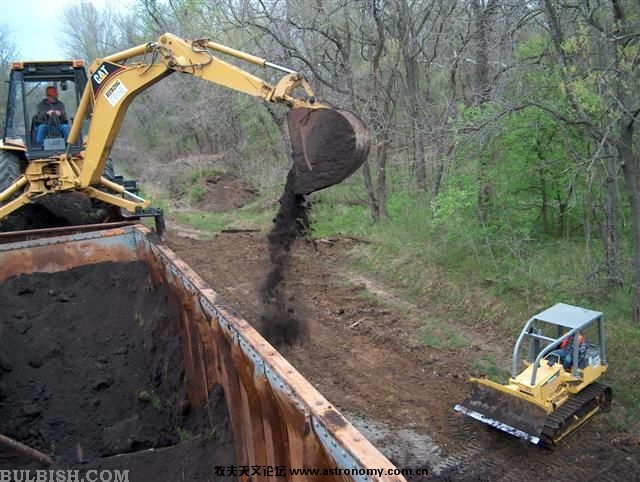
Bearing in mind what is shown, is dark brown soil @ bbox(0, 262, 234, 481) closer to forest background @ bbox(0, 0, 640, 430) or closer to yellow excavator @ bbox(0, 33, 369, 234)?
yellow excavator @ bbox(0, 33, 369, 234)

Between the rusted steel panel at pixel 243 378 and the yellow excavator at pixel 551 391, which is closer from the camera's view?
the rusted steel panel at pixel 243 378

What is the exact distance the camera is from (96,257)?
6020 mm

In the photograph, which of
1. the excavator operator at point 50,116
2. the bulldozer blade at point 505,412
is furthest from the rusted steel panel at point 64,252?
the bulldozer blade at point 505,412

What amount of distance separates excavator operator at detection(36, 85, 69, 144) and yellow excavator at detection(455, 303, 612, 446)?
7001mm

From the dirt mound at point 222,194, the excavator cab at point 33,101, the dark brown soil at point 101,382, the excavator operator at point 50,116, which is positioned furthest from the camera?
the dirt mound at point 222,194

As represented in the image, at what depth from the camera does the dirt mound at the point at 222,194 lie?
56.0ft

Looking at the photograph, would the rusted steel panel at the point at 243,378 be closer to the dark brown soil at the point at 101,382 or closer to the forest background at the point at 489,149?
the dark brown soil at the point at 101,382

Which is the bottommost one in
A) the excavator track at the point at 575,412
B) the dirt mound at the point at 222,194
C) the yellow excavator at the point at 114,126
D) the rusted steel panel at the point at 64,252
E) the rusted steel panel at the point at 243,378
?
the excavator track at the point at 575,412

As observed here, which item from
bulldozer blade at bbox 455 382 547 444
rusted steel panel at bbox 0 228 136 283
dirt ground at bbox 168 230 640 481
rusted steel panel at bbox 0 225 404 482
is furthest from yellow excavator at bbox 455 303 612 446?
rusted steel panel at bbox 0 228 136 283

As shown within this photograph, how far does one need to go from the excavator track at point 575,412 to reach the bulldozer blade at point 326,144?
108 inches

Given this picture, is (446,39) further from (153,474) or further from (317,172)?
(153,474)

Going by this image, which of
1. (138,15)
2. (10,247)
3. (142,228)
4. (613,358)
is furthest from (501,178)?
(138,15)

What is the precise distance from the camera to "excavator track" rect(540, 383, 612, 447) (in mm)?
4902

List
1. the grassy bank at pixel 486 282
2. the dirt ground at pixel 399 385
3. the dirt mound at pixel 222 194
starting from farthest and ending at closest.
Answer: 1. the dirt mound at pixel 222 194
2. the grassy bank at pixel 486 282
3. the dirt ground at pixel 399 385
